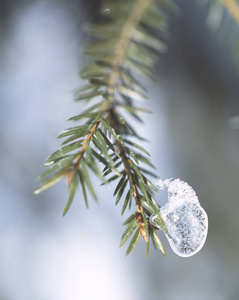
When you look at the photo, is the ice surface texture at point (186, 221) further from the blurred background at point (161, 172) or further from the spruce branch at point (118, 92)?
the blurred background at point (161, 172)

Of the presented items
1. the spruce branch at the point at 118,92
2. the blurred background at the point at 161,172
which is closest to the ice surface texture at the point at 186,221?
the spruce branch at the point at 118,92

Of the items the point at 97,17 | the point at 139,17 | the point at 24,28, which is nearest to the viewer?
the point at 139,17

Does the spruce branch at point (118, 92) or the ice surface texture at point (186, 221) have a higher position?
the spruce branch at point (118, 92)

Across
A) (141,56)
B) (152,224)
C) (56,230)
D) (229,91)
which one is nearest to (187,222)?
(152,224)

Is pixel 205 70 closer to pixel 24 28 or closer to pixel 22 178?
pixel 24 28

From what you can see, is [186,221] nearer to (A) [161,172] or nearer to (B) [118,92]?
(B) [118,92]
